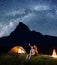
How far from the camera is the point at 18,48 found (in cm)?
3462

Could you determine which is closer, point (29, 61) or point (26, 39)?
point (29, 61)

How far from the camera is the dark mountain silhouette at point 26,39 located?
3885 centimetres

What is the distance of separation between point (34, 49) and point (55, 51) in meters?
4.32

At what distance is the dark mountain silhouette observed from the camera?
38.9 m

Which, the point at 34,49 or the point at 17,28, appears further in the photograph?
the point at 17,28

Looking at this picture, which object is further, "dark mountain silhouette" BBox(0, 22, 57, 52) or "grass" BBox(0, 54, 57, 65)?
"dark mountain silhouette" BBox(0, 22, 57, 52)

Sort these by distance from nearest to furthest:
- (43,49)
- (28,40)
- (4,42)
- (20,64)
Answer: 1. (20,64)
2. (43,49)
3. (28,40)
4. (4,42)

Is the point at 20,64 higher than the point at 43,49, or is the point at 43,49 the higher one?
the point at 43,49

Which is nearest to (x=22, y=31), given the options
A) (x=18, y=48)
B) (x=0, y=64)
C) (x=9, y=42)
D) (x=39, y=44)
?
(x=9, y=42)

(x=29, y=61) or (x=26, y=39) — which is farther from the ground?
(x=26, y=39)

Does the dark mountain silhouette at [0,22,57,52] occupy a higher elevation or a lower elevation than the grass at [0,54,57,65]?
higher

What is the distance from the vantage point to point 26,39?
43469 millimetres

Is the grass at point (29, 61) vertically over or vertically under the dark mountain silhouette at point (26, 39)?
under

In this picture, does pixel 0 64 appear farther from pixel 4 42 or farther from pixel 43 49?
pixel 4 42
